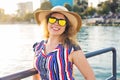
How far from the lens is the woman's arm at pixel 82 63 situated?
1868mm

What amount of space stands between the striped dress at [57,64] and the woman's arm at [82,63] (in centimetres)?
3

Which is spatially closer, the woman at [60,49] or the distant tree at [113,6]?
the woman at [60,49]

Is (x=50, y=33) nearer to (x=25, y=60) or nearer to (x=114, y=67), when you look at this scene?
(x=114, y=67)

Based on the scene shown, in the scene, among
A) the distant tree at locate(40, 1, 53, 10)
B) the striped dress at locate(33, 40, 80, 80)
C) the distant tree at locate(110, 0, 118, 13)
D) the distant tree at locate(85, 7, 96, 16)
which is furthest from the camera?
the distant tree at locate(85, 7, 96, 16)

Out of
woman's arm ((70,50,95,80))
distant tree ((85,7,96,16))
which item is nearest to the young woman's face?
woman's arm ((70,50,95,80))

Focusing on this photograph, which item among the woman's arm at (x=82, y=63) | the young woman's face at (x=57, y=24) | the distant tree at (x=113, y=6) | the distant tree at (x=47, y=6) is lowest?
the distant tree at (x=113, y=6)

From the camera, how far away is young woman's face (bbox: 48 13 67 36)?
1.93 metres

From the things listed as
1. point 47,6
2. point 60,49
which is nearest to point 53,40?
point 60,49

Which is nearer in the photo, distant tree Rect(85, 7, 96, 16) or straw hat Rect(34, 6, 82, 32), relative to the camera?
straw hat Rect(34, 6, 82, 32)

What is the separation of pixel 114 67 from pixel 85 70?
3.83 feet

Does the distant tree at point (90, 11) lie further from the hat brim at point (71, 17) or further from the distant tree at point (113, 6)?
the hat brim at point (71, 17)

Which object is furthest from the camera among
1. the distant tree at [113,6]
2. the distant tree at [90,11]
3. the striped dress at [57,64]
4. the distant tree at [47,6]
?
the distant tree at [90,11]

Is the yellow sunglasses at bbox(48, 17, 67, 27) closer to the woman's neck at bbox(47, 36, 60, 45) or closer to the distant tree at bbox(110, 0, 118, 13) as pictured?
the woman's neck at bbox(47, 36, 60, 45)

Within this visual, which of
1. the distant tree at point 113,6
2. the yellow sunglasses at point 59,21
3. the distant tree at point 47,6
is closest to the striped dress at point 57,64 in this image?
the yellow sunglasses at point 59,21
